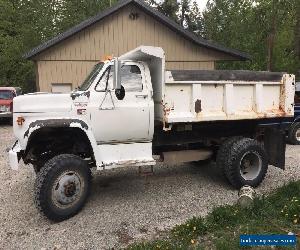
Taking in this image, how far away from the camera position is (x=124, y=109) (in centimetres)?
649

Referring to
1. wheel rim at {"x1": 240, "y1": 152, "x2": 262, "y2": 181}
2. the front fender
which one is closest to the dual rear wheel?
wheel rim at {"x1": 240, "y1": 152, "x2": 262, "y2": 181}

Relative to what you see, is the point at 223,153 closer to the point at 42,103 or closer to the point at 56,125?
the point at 56,125

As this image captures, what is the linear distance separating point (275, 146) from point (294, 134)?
4756mm

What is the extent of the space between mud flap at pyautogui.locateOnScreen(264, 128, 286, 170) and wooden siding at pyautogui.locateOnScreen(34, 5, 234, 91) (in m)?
10.1

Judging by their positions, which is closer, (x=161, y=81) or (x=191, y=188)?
(x=161, y=81)

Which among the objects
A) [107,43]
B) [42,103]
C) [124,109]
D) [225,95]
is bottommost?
[124,109]

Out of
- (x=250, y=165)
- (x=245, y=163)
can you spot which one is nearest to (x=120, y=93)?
(x=245, y=163)

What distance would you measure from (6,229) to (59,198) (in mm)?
979

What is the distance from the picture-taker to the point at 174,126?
23.3ft

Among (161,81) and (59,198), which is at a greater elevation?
(161,81)

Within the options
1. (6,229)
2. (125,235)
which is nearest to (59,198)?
(6,229)

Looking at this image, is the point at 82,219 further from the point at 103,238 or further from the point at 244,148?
the point at 244,148

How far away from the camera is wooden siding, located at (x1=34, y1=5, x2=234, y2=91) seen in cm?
1603

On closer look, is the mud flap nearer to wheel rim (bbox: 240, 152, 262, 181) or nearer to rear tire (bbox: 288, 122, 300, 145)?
wheel rim (bbox: 240, 152, 262, 181)
